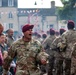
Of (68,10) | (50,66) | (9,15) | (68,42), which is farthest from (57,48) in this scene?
(9,15)

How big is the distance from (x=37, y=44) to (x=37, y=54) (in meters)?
0.21

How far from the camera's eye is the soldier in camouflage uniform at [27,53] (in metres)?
10.5

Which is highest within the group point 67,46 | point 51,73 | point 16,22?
point 67,46

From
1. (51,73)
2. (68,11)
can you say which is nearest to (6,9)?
(68,11)

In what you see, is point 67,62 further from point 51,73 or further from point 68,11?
point 68,11

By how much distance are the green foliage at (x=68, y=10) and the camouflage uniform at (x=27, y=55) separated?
43.8 metres

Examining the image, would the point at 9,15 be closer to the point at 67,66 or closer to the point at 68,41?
the point at 67,66

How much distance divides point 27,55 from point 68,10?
149 ft

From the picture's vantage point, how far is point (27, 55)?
10539mm

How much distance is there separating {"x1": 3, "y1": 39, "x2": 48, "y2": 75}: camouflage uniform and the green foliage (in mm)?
43774

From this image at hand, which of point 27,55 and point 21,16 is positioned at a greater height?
point 27,55

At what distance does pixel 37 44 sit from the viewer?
10516 millimetres

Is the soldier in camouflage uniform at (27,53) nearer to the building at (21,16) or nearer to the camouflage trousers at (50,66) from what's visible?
the camouflage trousers at (50,66)

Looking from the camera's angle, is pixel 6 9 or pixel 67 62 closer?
pixel 67 62
